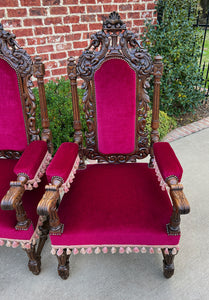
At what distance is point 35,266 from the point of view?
1.66 meters

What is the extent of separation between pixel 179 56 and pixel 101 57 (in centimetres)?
220

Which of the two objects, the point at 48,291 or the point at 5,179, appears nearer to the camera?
the point at 48,291

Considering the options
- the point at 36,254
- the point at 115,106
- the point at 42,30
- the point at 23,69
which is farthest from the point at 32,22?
the point at 36,254

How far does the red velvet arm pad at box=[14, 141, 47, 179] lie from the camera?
4.85 ft

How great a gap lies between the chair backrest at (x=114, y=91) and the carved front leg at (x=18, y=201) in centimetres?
61

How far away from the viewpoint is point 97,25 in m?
3.14

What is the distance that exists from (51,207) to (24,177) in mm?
277

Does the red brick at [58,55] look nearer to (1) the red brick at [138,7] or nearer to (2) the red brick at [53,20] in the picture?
(2) the red brick at [53,20]

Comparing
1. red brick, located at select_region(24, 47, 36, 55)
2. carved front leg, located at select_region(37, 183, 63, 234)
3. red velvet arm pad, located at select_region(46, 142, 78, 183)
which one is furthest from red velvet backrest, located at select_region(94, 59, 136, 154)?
red brick, located at select_region(24, 47, 36, 55)

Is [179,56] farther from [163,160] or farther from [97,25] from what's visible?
[163,160]

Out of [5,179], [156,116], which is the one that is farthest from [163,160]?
[5,179]

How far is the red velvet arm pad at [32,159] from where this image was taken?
1.48 metres

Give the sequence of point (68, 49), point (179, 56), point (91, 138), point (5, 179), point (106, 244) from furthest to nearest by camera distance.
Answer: point (179, 56)
point (68, 49)
point (91, 138)
point (5, 179)
point (106, 244)

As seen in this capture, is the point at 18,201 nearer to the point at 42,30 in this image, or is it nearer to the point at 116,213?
the point at 116,213
